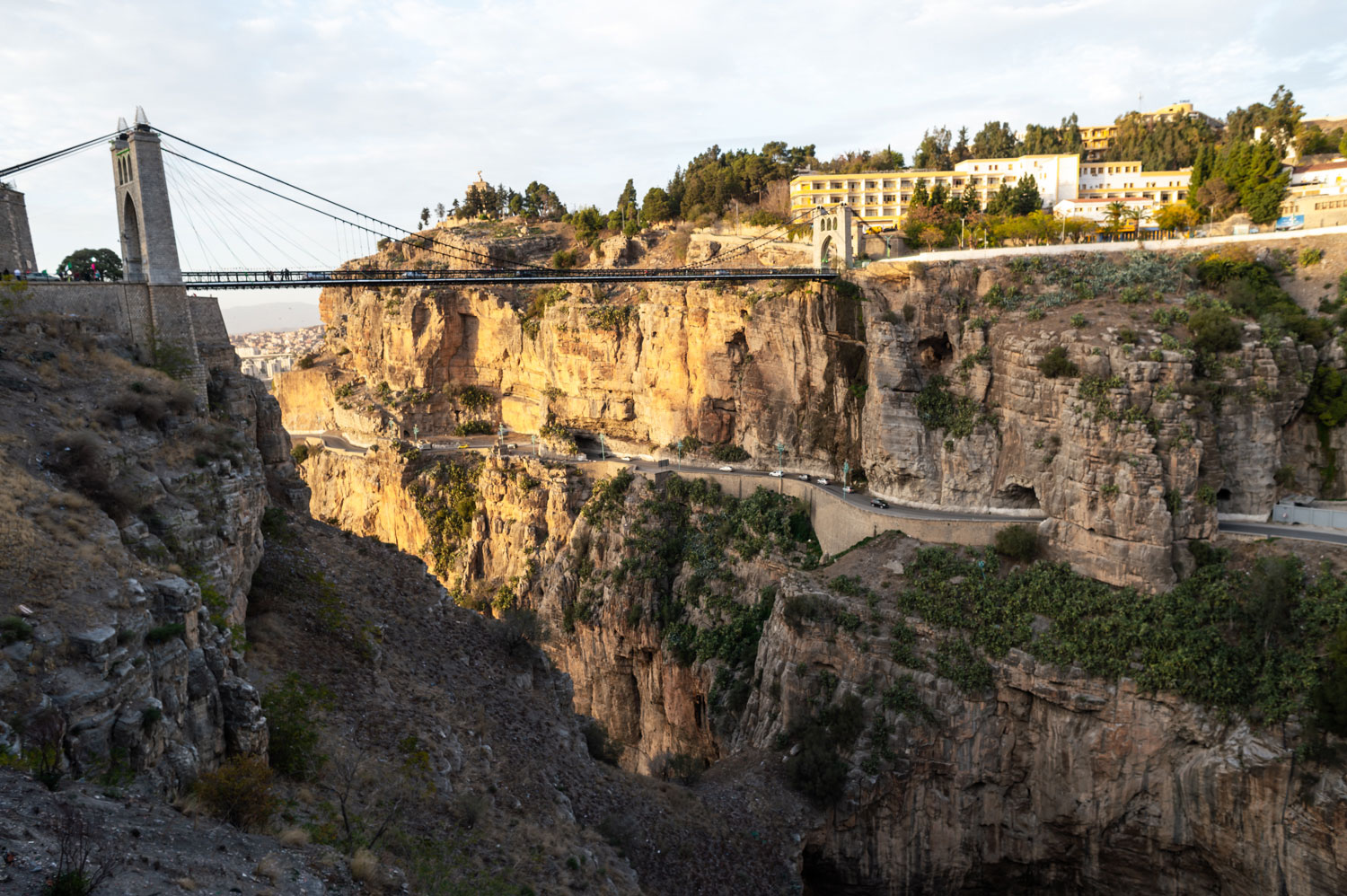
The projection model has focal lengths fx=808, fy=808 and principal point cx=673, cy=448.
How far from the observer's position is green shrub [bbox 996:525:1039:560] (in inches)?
959

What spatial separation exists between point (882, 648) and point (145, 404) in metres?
19.4

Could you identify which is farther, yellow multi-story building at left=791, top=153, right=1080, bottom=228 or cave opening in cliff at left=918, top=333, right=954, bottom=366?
yellow multi-story building at left=791, top=153, right=1080, bottom=228

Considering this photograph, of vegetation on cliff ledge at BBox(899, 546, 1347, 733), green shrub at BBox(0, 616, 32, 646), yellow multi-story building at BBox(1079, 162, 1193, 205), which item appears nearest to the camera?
green shrub at BBox(0, 616, 32, 646)

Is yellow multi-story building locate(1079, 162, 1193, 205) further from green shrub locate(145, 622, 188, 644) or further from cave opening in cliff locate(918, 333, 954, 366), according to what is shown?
A: green shrub locate(145, 622, 188, 644)

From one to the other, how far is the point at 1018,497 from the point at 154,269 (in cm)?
2550

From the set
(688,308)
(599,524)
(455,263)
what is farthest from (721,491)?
(455,263)

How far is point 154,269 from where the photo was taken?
18188mm

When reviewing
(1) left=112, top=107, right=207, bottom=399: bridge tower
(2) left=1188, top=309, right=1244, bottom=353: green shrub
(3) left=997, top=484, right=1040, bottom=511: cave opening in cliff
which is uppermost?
(1) left=112, top=107, right=207, bottom=399: bridge tower

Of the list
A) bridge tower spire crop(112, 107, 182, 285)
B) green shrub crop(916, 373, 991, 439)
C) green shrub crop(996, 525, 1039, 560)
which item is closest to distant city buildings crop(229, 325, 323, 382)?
bridge tower spire crop(112, 107, 182, 285)

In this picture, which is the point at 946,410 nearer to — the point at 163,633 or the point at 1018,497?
the point at 1018,497

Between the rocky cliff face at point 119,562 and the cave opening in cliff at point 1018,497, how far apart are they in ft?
72.9

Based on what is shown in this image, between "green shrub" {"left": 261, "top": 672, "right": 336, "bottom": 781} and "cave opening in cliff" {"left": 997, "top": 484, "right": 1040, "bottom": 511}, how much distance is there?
21764 mm

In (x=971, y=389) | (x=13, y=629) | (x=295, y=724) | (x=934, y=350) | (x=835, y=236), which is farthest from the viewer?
Answer: (x=835, y=236)

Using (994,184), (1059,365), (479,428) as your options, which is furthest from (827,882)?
(994,184)
